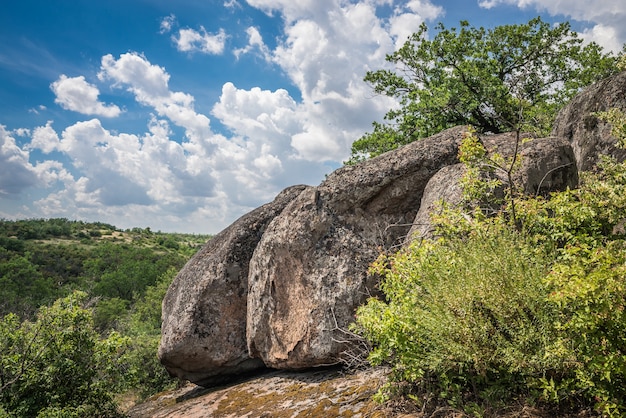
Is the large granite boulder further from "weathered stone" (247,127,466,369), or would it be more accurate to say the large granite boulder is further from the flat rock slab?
the flat rock slab

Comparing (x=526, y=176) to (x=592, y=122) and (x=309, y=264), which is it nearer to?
(x=309, y=264)

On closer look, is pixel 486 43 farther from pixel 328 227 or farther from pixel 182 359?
pixel 182 359

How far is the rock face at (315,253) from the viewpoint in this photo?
7.67 meters

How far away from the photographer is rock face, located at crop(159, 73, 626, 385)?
7.67 m

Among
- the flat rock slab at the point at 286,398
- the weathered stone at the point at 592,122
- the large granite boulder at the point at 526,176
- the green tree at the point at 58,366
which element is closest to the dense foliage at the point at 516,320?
the flat rock slab at the point at 286,398

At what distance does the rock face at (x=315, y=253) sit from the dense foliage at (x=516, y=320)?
1647mm

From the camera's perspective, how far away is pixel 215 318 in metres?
9.72

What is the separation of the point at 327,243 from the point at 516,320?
4.49 m

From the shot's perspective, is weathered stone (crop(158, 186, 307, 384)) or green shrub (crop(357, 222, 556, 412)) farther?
weathered stone (crop(158, 186, 307, 384))

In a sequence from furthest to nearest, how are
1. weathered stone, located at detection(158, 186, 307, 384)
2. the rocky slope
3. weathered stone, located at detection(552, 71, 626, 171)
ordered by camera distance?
weathered stone, located at detection(552, 71, 626, 171), weathered stone, located at detection(158, 186, 307, 384), the rocky slope

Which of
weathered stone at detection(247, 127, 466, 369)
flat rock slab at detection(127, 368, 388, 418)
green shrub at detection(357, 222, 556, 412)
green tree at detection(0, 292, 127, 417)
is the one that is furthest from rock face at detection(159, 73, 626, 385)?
green shrub at detection(357, 222, 556, 412)

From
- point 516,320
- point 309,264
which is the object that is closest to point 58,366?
point 309,264

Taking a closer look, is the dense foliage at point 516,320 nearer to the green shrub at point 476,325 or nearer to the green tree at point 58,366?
the green shrub at point 476,325

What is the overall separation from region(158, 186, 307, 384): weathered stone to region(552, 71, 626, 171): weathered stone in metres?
8.10
